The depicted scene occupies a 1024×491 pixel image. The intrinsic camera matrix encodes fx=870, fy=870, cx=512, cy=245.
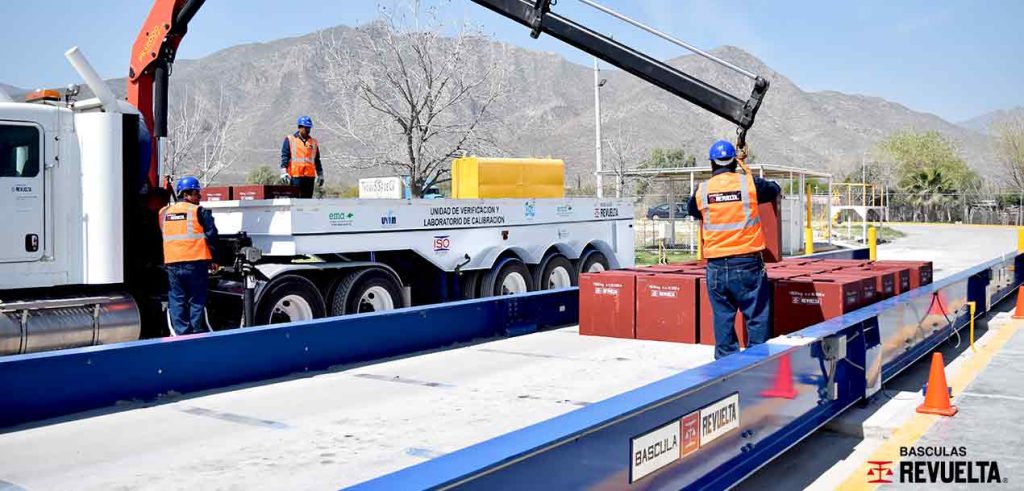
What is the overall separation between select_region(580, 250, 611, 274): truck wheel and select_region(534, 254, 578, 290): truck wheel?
250 mm

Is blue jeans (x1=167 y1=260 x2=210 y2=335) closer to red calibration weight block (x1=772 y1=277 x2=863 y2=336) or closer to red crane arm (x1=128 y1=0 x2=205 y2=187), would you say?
red crane arm (x1=128 y1=0 x2=205 y2=187)

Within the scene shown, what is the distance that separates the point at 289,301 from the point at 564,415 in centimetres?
681

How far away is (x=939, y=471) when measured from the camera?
18.0 ft

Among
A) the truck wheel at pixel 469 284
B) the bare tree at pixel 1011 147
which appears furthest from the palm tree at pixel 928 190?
the truck wheel at pixel 469 284

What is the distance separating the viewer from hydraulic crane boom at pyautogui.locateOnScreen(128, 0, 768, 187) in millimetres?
10156

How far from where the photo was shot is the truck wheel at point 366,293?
33.4ft

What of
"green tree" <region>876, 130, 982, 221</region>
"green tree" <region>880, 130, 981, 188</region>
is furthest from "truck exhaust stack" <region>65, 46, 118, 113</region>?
"green tree" <region>880, 130, 981, 188</region>

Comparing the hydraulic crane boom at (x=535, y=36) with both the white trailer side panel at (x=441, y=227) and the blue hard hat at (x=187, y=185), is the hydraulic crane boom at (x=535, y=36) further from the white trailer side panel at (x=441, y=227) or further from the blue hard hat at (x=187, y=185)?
the white trailer side panel at (x=441, y=227)

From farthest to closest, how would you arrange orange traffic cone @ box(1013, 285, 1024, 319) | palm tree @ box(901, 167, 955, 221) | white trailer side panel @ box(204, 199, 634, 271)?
1. palm tree @ box(901, 167, 955, 221)
2. orange traffic cone @ box(1013, 285, 1024, 319)
3. white trailer side panel @ box(204, 199, 634, 271)

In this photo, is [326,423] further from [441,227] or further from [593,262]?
[593,262]

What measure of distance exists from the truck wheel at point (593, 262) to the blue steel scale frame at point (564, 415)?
4401 millimetres

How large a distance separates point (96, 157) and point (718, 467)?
731cm

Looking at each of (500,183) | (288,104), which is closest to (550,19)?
(500,183)

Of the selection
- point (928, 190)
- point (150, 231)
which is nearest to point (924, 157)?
point (928, 190)
